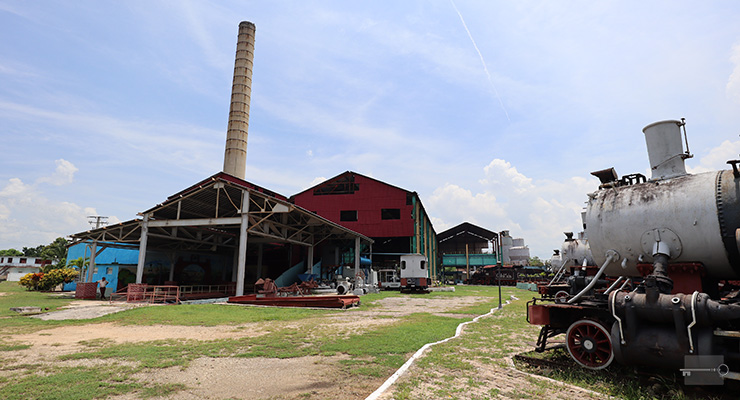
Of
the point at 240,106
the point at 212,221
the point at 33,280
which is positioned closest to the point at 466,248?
the point at 240,106

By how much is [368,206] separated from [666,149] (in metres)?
32.7

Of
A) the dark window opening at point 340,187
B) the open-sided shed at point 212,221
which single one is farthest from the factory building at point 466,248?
the open-sided shed at point 212,221

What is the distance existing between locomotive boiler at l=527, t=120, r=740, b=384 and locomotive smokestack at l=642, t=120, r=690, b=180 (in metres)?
0.02

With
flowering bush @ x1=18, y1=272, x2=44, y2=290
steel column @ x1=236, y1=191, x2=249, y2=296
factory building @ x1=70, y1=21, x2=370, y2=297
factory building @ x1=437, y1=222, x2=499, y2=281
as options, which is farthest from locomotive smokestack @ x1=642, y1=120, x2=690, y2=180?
factory building @ x1=437, y1=222, x2=499, y2=281

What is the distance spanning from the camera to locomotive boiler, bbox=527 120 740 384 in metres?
5.29

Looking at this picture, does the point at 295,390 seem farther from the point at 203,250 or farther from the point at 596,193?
the point at 203,250

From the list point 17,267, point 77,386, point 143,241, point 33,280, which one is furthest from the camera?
point 17,267

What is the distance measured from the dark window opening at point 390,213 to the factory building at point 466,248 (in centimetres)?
2227

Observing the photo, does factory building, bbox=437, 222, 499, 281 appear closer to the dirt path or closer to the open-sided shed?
the open-sided shed

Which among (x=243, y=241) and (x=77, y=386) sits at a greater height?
(x=243, y=241)

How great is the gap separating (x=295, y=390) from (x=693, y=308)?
5944 millimetres

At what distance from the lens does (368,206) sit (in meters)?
39.2

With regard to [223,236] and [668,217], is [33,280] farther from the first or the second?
[668,217]

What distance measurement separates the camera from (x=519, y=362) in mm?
7141
